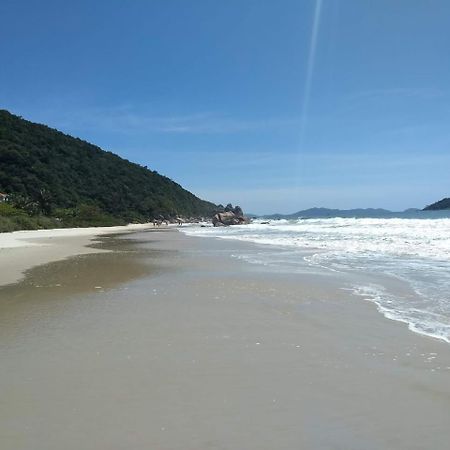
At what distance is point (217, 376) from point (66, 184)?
84.2m

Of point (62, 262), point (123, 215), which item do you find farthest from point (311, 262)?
point (123, 215)

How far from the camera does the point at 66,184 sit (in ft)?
273

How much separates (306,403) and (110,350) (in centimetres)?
276

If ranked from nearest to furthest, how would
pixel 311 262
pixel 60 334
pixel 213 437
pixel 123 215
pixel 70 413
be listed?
pixel 213 437 < pixel 70 413 < pixel 60 334 < pixel 311 262 < pixel 123 215

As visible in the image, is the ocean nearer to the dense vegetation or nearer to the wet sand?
the wet sand

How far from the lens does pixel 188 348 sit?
5.79m

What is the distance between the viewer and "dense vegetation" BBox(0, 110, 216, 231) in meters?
61.1

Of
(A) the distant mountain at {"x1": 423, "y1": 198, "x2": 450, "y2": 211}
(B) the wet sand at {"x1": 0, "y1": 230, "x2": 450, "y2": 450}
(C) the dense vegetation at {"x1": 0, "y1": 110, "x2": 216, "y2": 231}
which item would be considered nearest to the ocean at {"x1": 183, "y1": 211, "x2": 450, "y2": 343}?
(B) the wet sand at {"x1": 0, "y1": 230, "x2": 450, "y2": 450}

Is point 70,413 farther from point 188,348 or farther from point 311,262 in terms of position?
point 311,262

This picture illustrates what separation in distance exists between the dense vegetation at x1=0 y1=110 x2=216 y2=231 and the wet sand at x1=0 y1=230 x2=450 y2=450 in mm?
37280

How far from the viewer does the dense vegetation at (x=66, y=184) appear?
6108 centimetres

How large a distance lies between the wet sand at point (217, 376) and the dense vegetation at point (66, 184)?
122 ft

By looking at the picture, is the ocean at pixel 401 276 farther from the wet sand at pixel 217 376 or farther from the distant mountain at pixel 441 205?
the distant mountain at pixel 441 205

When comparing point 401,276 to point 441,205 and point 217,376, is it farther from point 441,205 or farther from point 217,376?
point 441,205
